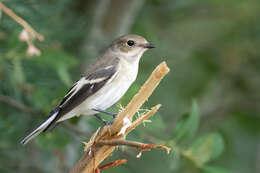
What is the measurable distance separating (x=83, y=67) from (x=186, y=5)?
4.55 feet

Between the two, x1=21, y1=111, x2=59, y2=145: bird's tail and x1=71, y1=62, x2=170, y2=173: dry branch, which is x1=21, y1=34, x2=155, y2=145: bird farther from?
x1=71, y1=62, x2=170, y2=173: dry branch

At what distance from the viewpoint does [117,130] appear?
2340mm

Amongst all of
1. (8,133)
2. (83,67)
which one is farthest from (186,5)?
(8,133)

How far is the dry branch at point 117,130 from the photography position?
2283 millimetres

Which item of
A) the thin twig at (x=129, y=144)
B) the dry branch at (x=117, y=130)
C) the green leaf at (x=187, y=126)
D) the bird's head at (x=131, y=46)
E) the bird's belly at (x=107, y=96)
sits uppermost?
the bird's head at (x=131, y=46)

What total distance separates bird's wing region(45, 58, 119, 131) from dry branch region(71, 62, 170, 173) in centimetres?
92

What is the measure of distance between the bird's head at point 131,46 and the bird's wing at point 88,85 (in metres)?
0.22

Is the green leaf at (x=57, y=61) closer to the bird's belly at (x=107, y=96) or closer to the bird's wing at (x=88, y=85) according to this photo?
the bird's wing at (x=88, y=85)

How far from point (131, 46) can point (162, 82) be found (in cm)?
172

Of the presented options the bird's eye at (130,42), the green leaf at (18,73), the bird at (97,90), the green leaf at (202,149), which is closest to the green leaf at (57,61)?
the green leaf at (18,73)

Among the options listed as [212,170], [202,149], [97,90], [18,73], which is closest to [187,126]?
[202,149]

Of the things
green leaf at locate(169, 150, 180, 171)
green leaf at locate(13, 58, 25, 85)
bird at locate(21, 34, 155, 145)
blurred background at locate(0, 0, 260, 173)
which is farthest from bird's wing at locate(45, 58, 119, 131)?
green leaf at locate(169, 150, 180, 171)

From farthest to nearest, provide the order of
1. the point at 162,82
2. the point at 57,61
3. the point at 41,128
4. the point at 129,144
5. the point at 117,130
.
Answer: the point at 162,82 → the point at 57,61 → the point at 41,128 → the point at 117,130 → the point at 129,144

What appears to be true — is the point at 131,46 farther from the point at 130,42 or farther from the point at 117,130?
the point at 117,130
